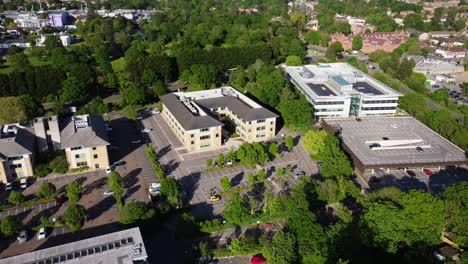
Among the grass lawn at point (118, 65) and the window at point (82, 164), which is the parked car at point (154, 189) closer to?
the window at point (82, 164)

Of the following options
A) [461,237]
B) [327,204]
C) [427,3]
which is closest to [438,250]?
[461,237]

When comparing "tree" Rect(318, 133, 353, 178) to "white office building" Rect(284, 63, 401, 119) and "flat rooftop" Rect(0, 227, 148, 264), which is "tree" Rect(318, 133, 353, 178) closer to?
"white office building" Rect(284, 63, 401, 119)

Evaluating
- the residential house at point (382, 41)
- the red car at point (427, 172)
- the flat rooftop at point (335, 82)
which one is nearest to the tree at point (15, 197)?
the flat rooftop at point (335, 82)

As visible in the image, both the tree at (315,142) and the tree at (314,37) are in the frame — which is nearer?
the tree at (315,142)

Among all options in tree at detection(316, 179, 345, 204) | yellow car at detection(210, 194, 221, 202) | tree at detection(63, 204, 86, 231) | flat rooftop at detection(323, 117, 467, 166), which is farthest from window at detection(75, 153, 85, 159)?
flat rooftop at detection(323, 117, 467, 166)

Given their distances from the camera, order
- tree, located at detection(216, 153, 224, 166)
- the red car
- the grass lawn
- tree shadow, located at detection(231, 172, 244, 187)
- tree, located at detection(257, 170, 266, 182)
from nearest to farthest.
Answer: tree, located at detection(257, 170, 266, 182) → tree shadow, located at detection(231, 172, 244, 187) → the red car → tree, located at detection(216, 153, 224, 166) → the grass lawn

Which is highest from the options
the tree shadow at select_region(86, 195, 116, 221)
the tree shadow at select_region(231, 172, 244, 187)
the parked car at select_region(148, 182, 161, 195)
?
the parked car at select_region(148, 182, 161, 195)

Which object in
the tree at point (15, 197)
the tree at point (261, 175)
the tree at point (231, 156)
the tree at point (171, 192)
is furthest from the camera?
the tree at point (231, 156)
